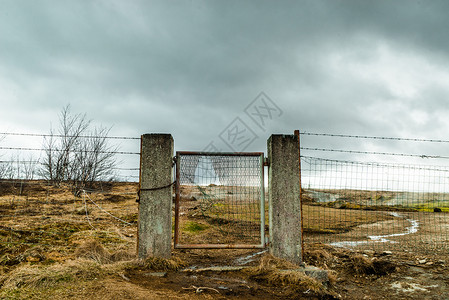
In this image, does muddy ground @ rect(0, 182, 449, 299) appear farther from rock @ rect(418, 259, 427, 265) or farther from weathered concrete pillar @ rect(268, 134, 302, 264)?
weathered concrete pillar @ rect(268, 134, 302, 264)

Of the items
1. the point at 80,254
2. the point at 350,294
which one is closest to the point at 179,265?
the point at 80,254

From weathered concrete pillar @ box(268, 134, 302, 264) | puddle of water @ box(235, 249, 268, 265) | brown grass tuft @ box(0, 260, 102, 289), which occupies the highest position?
weathered concrete pillar @ box(268, 134, 302, 264)

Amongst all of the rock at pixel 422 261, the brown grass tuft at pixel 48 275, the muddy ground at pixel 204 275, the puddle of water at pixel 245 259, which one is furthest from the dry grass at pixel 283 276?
the rock at pixel 422 261

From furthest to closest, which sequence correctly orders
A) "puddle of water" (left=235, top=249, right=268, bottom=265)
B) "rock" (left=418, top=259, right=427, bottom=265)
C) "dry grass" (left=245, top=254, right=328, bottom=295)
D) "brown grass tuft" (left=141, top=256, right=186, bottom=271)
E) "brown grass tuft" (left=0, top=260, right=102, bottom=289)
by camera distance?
"puddle of water" (left=235, top=249, right=268, bottom=265), "rock" (left=418, top=259, right=427, bottom=265), "brown grass tuft" (left=141, top=256, right=186, bottom=271), "dry grass" (left=245, top=254, right=328, bottom=295), "brown grass tuft" (left=0, top=260, right=102, bottom=289)

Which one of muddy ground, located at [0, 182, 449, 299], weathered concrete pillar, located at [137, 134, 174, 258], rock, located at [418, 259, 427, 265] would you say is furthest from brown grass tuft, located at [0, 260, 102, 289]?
rock, located at [418, 259, 427, 265]

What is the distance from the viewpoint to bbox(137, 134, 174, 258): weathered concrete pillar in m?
5.21

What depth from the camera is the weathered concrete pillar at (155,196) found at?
17.1 ft

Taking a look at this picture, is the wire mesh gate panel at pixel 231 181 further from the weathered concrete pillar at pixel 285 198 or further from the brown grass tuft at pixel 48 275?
the brown grass tuft at pixel 48 275

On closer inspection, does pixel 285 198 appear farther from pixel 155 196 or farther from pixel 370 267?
pixel 155 196

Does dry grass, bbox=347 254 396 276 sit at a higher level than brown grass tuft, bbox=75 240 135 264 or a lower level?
lower

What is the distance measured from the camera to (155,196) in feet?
17.3

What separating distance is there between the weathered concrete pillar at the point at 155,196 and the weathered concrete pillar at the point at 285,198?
6.03ft

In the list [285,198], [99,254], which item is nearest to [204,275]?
[285,198]

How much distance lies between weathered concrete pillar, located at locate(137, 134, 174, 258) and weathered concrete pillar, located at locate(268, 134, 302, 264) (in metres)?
1.84
